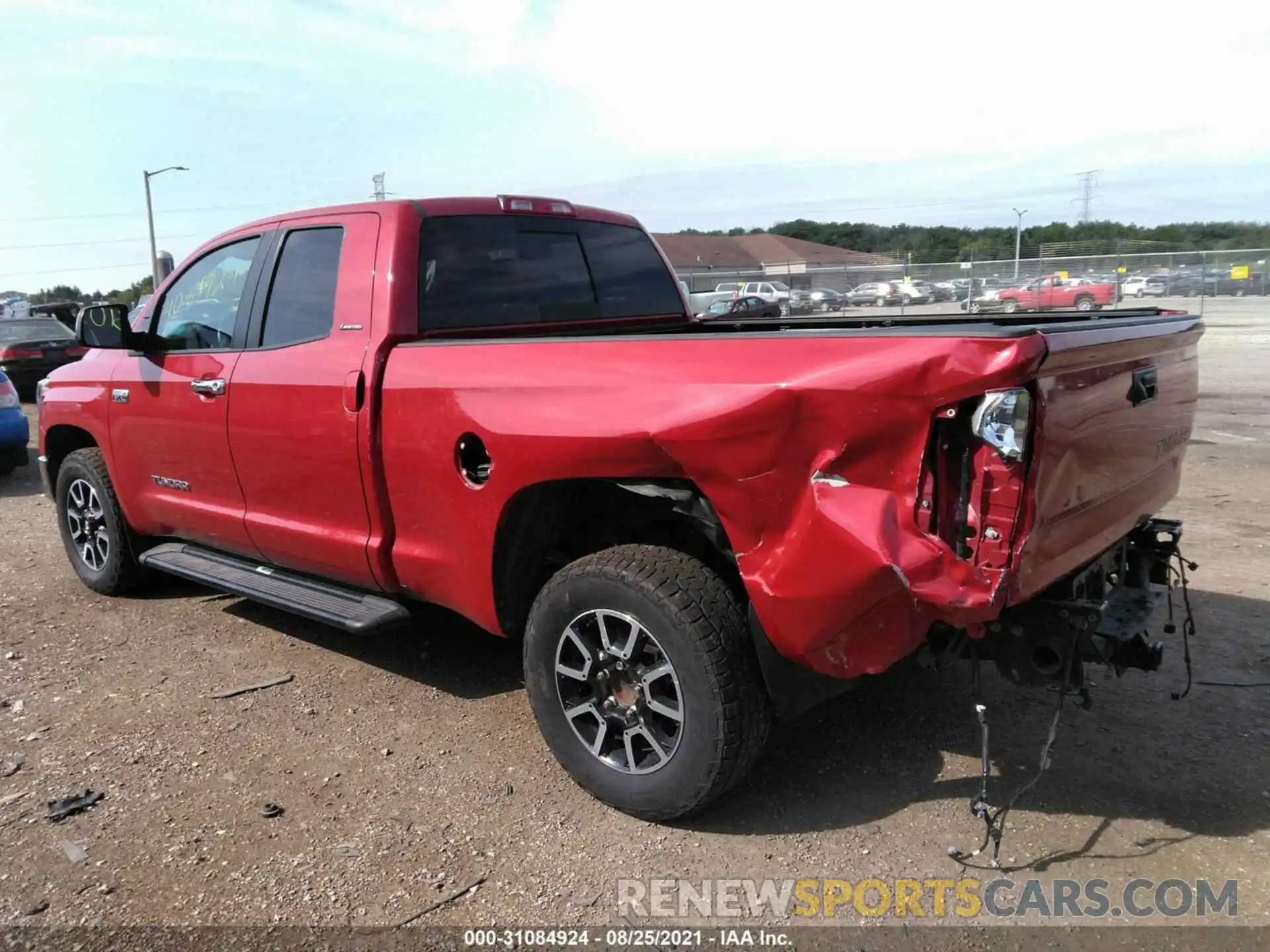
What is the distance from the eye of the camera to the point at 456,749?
373 cm

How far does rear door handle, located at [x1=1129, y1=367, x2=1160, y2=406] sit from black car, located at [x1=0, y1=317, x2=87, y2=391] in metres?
17.1

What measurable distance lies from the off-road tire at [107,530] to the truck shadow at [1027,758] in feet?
12.7

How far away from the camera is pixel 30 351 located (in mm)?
16500

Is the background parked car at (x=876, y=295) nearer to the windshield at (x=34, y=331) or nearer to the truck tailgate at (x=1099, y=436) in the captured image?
the windshield at (x=34, y=331)

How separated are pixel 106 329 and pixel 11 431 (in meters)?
6.26

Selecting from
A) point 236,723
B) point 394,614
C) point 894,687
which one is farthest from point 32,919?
point 894,687

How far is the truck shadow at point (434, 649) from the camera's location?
4.37m

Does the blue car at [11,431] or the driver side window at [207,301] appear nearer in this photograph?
the driver side window at [207,301]

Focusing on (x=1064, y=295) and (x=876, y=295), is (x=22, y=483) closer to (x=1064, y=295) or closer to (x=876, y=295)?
(x=1064, y=295)

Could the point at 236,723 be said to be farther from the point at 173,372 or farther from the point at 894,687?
the point at 894,687

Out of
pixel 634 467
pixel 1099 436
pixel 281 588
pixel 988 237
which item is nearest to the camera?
pixel 1099 436

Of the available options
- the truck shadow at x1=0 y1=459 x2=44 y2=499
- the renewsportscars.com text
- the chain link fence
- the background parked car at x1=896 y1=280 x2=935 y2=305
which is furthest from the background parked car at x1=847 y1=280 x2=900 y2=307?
the renewsportscars.com text

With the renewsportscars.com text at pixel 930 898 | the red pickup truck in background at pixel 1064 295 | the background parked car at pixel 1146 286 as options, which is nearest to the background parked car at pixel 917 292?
the red pickup truck in background at pixel 1064 295

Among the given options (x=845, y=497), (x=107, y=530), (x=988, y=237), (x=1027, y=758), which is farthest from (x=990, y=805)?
(x=988, y=237)
